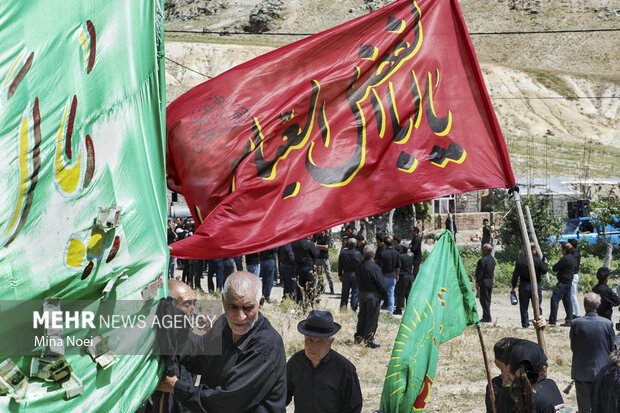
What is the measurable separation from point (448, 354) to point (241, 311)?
8.80 m

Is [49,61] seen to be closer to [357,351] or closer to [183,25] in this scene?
[357,351]

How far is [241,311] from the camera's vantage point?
400cm

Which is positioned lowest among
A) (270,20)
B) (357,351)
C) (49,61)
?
(357,351)

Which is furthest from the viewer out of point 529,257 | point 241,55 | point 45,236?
point 241,55

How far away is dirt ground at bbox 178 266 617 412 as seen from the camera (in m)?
10.0

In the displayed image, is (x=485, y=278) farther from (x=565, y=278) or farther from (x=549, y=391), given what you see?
(x=549, y=391)

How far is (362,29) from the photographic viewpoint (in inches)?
232

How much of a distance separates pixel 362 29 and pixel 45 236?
3549 mm

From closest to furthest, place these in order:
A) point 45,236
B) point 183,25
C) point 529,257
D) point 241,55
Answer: point 45,236, point 529,257, point 241,55, point 183,25

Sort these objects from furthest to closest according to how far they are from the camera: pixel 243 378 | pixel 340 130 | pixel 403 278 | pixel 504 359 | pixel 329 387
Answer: pixel 403 278
pixel 340 130
pixel 329 387
pixel 504 359
pixel 243 378

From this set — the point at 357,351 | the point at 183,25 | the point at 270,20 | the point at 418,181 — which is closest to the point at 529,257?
the point at 418,181

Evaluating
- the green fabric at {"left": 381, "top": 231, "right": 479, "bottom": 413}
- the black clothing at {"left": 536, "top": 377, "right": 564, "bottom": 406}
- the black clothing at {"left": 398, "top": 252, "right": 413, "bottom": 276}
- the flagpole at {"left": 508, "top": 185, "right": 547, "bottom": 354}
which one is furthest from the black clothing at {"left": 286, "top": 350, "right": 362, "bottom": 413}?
the black clothing at {"left": 398, "top": 252, "right": 413, "bottom": 276}

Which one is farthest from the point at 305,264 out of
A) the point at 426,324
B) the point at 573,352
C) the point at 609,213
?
the point at 609,213

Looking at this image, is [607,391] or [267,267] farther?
[267,267]
